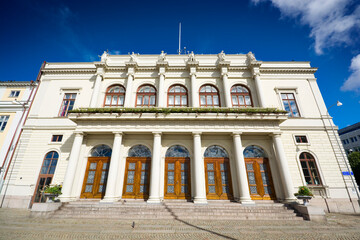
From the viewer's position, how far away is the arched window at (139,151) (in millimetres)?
13216

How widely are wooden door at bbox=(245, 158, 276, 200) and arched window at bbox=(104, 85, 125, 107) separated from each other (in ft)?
42.7

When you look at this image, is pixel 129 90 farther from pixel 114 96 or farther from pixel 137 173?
pixel 137 173

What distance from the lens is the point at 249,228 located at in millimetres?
7500

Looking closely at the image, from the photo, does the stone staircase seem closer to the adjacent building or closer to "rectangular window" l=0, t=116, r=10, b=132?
"rectangular window" l=0, t=116, r=10, b=132

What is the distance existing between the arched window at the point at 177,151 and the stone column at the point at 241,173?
389 cm

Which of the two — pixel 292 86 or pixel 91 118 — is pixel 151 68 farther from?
pixel 292 86

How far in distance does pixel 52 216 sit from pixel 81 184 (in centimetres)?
322

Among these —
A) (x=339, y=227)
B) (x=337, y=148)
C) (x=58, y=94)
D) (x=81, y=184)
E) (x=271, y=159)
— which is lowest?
(x=339, y=227)

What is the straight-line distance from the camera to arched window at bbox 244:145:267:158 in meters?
13.2

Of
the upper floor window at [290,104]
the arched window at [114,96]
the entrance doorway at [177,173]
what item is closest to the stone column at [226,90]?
the upper floor window at [290,104]

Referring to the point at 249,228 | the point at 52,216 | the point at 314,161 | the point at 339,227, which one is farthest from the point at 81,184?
the point at 314,161

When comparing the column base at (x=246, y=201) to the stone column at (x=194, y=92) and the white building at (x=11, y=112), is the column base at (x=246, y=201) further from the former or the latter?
the white building at (x=11, y=112)

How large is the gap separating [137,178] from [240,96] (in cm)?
1230

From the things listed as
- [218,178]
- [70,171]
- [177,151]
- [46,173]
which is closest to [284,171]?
[218,178]
